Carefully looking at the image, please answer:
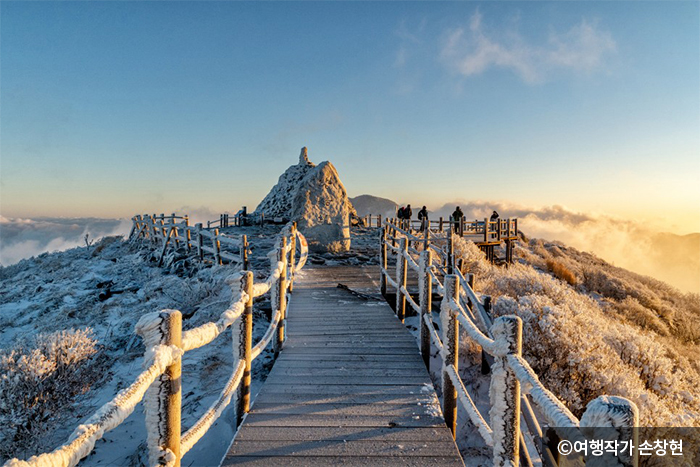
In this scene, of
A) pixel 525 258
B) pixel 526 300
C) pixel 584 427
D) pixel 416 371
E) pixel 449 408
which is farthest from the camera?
pixel 525 258

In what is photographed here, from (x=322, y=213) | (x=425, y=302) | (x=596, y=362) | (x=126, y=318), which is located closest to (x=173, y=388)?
(x=425, y=302)

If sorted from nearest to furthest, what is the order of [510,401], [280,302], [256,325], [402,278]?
[510,401], [280,302], [402,278], [256,325]

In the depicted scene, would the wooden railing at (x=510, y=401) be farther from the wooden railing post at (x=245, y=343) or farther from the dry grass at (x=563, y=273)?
the dry grass at (x=563, y=273)

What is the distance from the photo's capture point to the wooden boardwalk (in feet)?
9.87

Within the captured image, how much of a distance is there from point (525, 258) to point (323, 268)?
A: 54.8 feet

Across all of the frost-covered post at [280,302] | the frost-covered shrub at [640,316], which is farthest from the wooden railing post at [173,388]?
the frost-covered shrub at [640,316]

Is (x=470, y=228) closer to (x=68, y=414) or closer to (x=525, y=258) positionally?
(x=525, y=258)

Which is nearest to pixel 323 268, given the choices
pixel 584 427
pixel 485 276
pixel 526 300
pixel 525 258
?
pixel 485 276

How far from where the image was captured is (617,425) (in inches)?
51.2

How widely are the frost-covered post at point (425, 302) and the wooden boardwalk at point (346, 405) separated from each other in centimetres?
17

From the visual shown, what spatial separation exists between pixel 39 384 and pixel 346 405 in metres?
3.92

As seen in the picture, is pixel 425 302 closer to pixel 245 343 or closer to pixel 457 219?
pixel 245 343

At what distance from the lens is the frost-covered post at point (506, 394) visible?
2.31 metres

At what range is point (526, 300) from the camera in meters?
6.67
